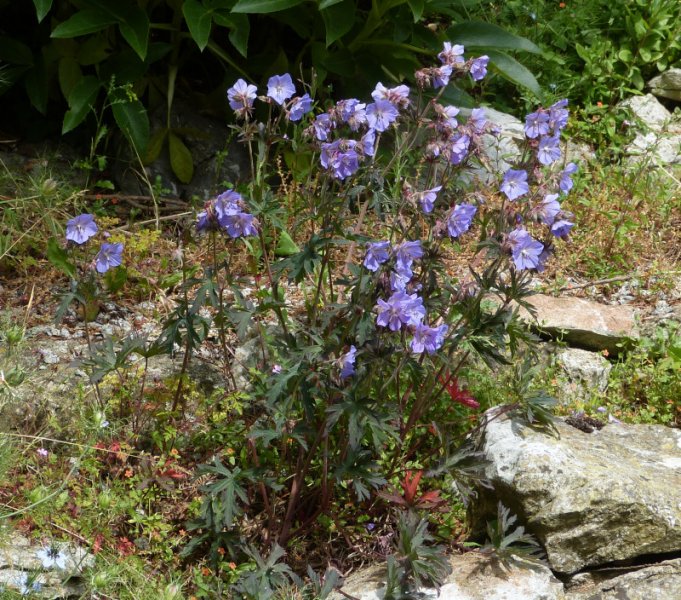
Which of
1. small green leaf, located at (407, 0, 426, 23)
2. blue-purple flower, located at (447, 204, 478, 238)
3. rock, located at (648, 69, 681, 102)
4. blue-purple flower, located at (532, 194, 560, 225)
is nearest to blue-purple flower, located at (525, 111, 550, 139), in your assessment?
blue-purple flower, located at (532, 194, 560, 225)

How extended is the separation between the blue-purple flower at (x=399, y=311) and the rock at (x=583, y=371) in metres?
Answer: 1.66

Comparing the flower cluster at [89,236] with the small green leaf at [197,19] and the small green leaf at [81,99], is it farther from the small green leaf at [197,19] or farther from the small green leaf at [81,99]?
the small green leaf at [81,99]

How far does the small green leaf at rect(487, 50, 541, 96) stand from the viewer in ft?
15.6

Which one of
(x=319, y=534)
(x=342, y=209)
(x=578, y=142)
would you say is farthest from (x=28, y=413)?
(x=578, y=142)

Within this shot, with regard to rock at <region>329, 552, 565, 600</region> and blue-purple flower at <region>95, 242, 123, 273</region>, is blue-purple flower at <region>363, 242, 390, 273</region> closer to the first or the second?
blue-purple flower at <region>95, 242, 123, 273</region>

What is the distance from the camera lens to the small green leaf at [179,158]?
179 inches

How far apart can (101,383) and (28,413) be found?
0.97 ft

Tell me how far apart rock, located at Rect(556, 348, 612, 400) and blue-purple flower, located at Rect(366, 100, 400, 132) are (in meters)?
1.70

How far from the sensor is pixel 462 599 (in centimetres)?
263

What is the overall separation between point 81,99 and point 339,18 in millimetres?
1331

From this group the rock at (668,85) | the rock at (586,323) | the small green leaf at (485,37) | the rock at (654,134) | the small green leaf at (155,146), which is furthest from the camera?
the rock at (668,85)

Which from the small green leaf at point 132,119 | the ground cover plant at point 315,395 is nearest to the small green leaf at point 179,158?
the small green leaf at point 132,119

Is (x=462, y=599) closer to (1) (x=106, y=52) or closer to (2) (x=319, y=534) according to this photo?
(2) (x=319, y=534)

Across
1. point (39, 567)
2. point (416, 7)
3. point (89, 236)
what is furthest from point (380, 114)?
point (416, 7)
